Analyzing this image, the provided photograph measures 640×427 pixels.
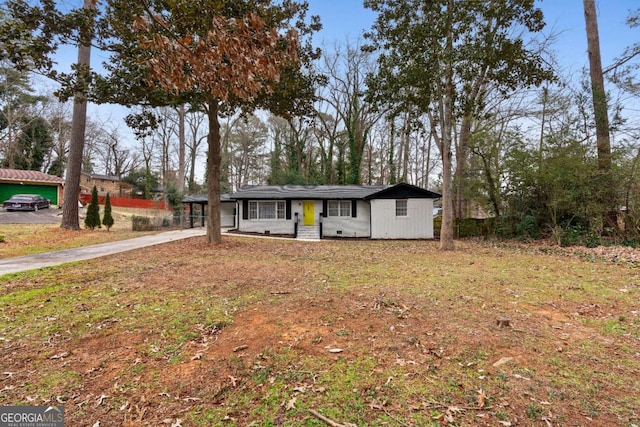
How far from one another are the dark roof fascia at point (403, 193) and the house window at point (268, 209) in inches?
198

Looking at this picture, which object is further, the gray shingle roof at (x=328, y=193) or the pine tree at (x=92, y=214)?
the gray shingle roof at (x=328, y=193)

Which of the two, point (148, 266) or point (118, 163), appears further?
point (118, 163)

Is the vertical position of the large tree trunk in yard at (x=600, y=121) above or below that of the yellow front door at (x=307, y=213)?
above

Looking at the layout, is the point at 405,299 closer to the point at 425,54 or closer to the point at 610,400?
the point at 610,400

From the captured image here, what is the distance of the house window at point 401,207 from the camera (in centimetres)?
1583

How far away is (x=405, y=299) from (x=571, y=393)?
2.37 m

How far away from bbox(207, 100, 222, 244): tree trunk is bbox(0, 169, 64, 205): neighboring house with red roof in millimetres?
23425

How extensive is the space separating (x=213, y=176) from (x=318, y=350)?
8.61m

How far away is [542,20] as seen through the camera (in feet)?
33.9

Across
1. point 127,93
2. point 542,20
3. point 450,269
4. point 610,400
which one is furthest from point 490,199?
point 127,93

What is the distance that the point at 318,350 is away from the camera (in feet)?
9.87

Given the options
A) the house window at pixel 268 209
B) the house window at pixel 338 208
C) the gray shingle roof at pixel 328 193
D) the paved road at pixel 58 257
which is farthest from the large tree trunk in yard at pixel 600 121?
the paved road at pixel 58 257
